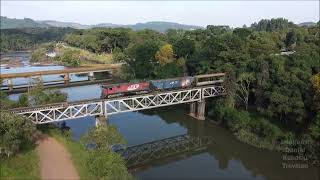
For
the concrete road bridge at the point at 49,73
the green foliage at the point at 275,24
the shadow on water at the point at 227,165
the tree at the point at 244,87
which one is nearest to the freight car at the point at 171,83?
the tree at the point at 244,87

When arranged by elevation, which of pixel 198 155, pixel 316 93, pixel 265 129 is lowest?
pixel 198 155

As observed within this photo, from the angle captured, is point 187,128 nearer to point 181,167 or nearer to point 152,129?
point 152,129

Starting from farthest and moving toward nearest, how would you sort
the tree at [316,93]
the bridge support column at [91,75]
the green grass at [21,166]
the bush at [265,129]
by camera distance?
the bridge support column at [91,75]
the bush at [265,129]
the tree at [316,93]
the green grass at [21,166]

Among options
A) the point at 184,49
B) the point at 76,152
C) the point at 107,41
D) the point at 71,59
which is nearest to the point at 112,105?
the point at 76,152

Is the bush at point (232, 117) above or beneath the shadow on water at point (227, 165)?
above

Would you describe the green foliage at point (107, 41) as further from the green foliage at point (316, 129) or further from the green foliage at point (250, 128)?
the green foliage at point (316, 129)

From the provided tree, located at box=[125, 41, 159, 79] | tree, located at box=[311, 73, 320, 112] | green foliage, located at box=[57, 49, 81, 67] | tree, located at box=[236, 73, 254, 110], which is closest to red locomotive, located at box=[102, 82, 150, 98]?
tree, located at box=[236, 73, 254, 110]

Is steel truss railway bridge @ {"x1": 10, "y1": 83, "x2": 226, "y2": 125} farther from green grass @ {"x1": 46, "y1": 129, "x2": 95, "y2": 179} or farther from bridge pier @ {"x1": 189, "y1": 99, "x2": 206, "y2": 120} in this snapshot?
green grass @ {"x1": 46, "y1": 129, "x2": 95, "y2": 179}

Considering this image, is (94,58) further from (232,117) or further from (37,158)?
(37,158)

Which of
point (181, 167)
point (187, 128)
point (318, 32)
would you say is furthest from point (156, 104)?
point (318, 32)
